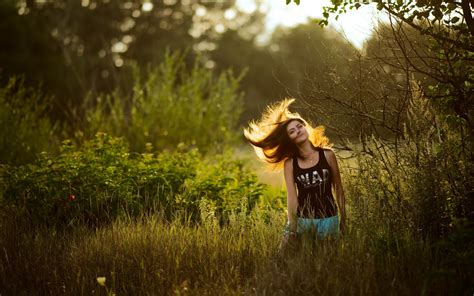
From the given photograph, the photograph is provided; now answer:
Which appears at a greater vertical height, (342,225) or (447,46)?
(447,46)

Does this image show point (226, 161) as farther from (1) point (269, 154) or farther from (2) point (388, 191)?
(2) point (388, 191)

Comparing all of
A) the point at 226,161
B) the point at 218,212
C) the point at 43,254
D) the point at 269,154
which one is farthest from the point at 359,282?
the point at 226,161

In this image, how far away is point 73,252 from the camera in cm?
527

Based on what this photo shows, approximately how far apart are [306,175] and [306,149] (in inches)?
10.5

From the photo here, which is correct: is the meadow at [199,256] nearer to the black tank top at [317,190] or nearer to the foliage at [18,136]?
the black tank top at [317,190]

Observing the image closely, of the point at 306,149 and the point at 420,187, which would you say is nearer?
the point at 420,187

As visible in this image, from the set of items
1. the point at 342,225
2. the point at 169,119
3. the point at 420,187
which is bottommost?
the point at 342,225

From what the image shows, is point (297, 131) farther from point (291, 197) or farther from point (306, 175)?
A: point (291, 197)

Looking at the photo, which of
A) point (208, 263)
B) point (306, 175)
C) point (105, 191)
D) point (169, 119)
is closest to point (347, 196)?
point (306, 175)

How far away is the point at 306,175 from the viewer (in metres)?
5.16

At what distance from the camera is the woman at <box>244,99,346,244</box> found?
4.98 m

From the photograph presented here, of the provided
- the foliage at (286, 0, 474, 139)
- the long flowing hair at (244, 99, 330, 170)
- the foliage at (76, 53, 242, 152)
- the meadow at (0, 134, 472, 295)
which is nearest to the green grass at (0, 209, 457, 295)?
the meadow at (0, 134, 472, 295)

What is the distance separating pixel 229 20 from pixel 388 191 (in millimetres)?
41231

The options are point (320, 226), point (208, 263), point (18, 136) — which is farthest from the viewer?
point (18, 136)
